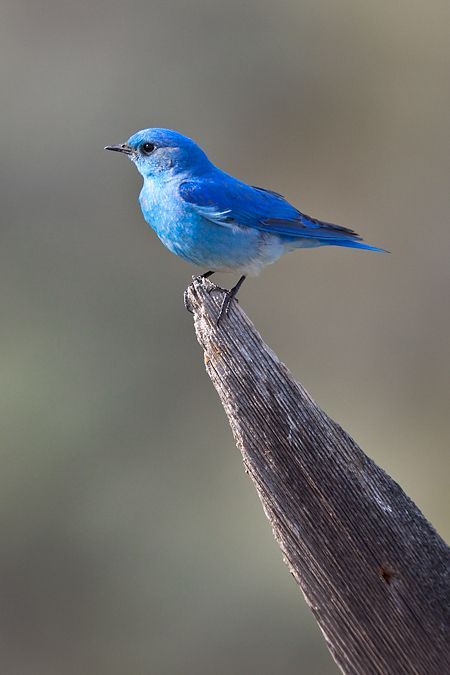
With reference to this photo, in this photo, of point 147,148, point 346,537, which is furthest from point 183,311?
point 346,537

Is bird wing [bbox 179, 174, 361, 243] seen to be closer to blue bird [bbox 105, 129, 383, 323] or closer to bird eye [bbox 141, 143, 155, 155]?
A: blue bird [bbox 105, 129, 383, 323]

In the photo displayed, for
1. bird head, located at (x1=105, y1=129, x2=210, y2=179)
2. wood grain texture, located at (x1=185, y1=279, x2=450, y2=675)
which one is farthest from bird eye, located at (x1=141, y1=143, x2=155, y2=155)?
wood grain texture, located at (x1=185, y1=279, x2=450, y2=675)

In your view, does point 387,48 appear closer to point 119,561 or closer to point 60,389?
point 60,389

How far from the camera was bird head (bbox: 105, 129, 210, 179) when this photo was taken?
4.73 metres

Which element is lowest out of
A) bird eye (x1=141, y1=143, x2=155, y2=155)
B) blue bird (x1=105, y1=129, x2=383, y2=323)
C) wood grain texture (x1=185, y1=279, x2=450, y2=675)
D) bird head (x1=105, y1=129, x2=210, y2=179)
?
wood grain texture (x1=185, y1=279, x2=450, y2=675)

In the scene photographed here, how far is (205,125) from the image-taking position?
685 centimetres

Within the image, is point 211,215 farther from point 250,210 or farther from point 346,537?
point 346,537

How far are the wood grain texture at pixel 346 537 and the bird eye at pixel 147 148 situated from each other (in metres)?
2.73

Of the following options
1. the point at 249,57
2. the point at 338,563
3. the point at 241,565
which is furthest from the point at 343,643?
the point at 249,57

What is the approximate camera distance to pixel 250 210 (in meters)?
4.75

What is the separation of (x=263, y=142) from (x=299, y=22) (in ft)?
3.65

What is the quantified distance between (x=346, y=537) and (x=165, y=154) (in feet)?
9.87

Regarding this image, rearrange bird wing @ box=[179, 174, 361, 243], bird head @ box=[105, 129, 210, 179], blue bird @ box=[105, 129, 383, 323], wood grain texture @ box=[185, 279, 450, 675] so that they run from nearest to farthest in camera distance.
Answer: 1. wood grain texture @ box=[185, 279, 450, 675]
2. blue bird @ box=[105, 129, 383, 323]
3. bird wing @ box=[179, 174, 361, 243]
4. bird head @ box=[105, 129, 210, 179]

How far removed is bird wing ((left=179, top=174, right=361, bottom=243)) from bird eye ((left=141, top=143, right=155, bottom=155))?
0.26 metres
